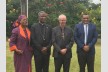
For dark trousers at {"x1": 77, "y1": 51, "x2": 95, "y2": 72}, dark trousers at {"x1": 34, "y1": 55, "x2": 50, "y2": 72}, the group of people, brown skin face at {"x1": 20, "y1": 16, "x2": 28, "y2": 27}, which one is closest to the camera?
brown skin face at {"x1": 20, "y1": 16, "x2": 28, "y2": 27}

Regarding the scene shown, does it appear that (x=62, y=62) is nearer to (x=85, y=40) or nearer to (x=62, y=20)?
(x=85, y=40)

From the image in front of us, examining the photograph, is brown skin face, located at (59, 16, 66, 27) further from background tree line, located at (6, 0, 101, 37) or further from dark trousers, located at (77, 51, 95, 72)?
background tree line, located at (6, 0, 101, 37)

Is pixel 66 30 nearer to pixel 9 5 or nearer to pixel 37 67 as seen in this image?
pixel 37 67

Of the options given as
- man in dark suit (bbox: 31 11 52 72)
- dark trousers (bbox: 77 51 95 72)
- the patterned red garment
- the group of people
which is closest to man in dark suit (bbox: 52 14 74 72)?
the group of people

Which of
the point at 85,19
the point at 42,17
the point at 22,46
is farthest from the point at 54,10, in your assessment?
the point at 22,46

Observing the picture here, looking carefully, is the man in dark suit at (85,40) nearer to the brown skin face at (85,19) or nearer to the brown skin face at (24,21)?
the brown skin face at (85,19)

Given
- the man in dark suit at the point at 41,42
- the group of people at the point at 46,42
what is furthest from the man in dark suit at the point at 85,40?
the man in dark suit at the point at 41,42

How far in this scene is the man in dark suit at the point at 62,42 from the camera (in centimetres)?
715

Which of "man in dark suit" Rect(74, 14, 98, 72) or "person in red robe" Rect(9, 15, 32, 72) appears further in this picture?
"man in dark suit" Rect(74, 14, 98, 72)

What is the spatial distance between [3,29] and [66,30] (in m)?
1.37

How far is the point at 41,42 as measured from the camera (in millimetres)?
7184

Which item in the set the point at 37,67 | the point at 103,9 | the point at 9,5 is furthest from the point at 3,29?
the point at 9,5

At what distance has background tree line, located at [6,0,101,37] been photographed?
692 inches

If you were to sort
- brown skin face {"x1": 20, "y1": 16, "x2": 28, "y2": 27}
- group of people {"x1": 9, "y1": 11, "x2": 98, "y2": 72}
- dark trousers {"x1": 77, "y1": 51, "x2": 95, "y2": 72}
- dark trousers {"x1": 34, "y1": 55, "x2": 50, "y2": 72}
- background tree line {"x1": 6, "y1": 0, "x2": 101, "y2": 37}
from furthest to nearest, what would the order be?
background tree line {"x1": 6, "y1": 0, "x2": 101, "y2": 37} < dark trousers {"x1": 77, "y1": 51, "x2": 95, "y2": 72} < dark trousers {"x1": 34, "y1": 55, "x2": 50, "y2": 72} < group of people {"x1": 9, "y1": 11, "x2": 98, "y2": 72} < brown skin face {"x1": 20, "y1": 16, "x2": 28, "y2": 27}
